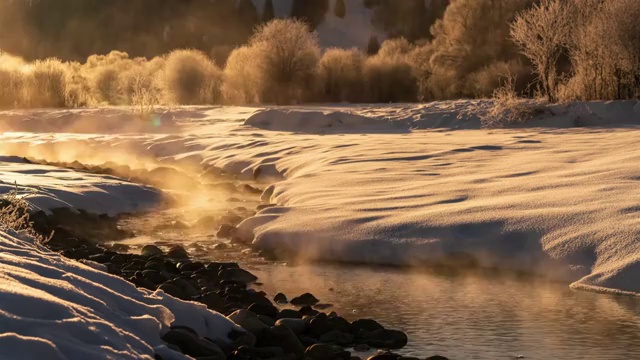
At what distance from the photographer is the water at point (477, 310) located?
7652 mm

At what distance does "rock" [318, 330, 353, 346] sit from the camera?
7.82 m

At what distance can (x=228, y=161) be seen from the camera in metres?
21.4

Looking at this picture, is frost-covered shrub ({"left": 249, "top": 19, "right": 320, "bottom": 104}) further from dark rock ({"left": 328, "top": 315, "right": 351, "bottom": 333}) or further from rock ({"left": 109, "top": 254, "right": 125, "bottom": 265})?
dark rock ({"left": 328, "top": 315, "right": 351, "bottom": 333})

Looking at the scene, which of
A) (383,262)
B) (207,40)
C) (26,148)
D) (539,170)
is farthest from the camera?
(207,40)

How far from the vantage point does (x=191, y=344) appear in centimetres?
659

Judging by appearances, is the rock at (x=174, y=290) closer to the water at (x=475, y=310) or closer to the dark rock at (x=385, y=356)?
the water at (x=475, y=310)

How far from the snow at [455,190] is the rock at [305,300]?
6.29 feet

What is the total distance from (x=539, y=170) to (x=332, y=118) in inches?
554

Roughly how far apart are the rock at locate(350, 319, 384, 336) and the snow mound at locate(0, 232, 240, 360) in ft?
3.75

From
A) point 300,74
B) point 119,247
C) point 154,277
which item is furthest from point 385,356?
point 300,74

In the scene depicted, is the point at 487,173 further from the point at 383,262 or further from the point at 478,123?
the point at 478,123

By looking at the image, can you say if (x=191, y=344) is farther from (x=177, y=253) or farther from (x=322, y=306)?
(x=177, y=253)

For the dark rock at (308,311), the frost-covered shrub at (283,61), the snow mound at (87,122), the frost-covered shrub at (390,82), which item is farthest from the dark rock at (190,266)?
the frost-covered shrub at (390,82)

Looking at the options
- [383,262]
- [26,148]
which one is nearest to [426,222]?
[383,262]
